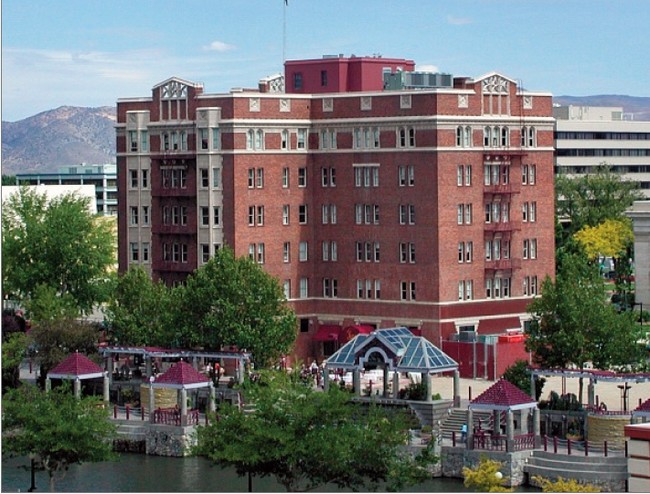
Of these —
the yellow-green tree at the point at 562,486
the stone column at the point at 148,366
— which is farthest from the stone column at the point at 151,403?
the yellow-green tree at the point at 562,486

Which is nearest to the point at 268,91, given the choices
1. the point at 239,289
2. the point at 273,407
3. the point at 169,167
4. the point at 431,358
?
the point at 169,167

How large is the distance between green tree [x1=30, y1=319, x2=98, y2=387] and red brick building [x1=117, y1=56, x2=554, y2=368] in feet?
47.0

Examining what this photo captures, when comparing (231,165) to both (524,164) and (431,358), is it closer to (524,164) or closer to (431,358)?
(524,164)

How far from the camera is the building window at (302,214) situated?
14538 cm

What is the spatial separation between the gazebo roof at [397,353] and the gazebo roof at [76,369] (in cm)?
1403

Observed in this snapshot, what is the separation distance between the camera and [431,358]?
382ft

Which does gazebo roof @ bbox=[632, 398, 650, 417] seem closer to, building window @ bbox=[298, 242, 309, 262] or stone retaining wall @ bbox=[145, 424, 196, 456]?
stone retaining wall @ bbox=[145, 424, 196, 456]

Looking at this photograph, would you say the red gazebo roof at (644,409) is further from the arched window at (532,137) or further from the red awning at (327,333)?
the arched window at (532,137)

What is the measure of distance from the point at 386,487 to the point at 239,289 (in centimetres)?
2942

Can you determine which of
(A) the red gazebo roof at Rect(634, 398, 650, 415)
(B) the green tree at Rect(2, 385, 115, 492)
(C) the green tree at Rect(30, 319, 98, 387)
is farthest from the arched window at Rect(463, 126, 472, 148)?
(B) the green tree at Rect(2, 385, 115, 492)

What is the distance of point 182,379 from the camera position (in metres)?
119

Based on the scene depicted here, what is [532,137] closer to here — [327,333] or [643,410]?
[327,333]

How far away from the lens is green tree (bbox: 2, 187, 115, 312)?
143750 mm

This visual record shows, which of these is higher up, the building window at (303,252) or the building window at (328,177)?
the building window at (328,177)
